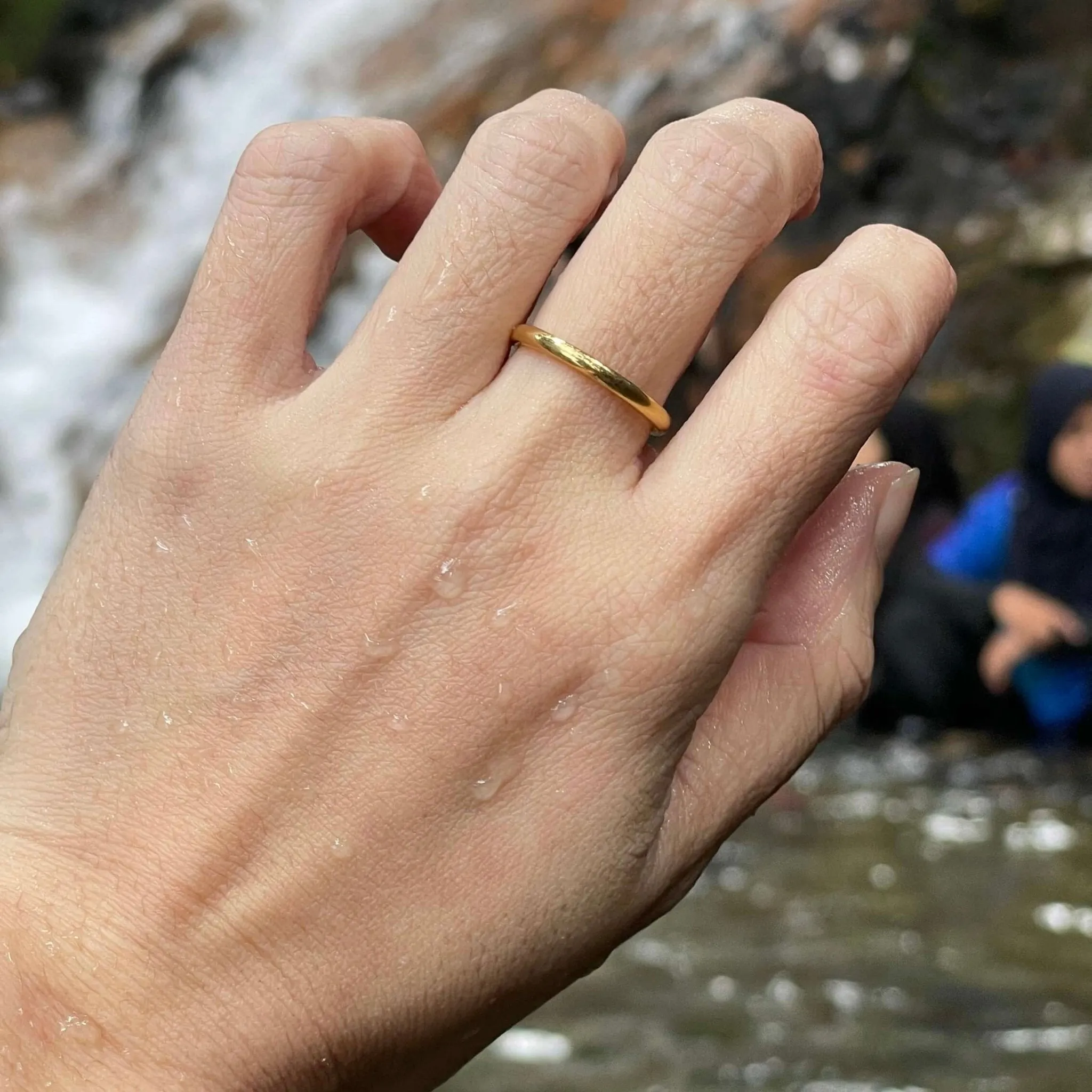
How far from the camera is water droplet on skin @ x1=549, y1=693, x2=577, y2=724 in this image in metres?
1.11

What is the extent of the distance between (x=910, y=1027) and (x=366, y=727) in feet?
4.96

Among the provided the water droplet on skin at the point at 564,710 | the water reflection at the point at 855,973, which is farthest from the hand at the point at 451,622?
the water reflection at the point at 855,973

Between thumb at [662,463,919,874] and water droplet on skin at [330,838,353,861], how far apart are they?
0.27 meters

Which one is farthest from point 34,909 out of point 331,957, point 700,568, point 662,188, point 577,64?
point 577,64

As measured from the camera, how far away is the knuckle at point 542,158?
1.14 meters

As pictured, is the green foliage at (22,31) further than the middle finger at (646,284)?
Yes

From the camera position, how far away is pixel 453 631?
3.69 ft

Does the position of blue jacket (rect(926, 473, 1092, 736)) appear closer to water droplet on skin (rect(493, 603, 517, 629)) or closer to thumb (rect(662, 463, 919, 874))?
thumb (rect(662, 463, 919, 874))

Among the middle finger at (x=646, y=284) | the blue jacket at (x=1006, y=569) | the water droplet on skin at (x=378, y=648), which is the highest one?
the middle finger at (x=646, y=284)

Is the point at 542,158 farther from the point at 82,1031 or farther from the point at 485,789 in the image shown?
the point at 82,1031

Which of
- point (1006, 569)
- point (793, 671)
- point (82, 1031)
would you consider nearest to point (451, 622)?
point (793, 671)

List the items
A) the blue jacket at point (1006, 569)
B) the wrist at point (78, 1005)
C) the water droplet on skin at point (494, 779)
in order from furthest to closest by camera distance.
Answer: the blue jacket at point (1006, 569) < the water droplet on skin at point (494, 779) < the wrist at point (78, 1005)

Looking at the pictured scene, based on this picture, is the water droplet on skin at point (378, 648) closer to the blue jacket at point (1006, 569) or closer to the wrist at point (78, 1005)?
the wrist at point (78, 1005)

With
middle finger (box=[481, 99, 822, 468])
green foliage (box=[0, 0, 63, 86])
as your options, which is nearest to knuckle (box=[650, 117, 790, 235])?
middle finger (box=[481, 99, 822, 468])
